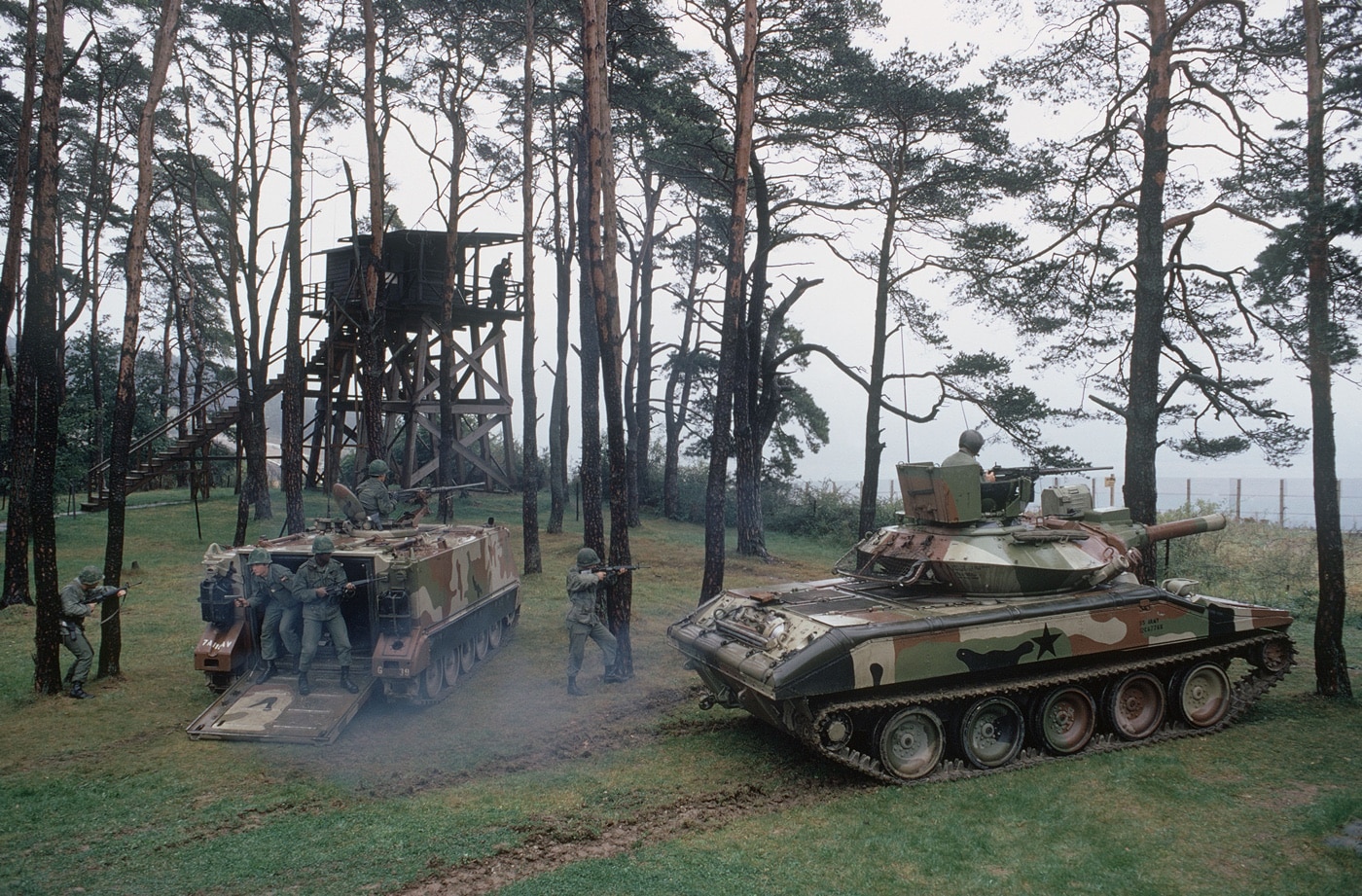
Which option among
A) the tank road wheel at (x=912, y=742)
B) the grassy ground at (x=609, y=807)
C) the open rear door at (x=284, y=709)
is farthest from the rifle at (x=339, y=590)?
the tank road wheel at (x=912, y=742)

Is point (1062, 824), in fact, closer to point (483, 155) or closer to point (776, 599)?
point (776, 599)

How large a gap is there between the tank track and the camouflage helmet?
2.46 metres

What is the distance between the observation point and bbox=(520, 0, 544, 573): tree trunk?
17.8 m

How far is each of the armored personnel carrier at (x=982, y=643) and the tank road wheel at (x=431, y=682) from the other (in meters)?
2.73

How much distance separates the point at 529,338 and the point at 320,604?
13.2 m

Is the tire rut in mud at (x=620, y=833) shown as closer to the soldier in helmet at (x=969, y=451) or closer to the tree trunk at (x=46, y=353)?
the soldier in helmet at (x=969, y=451)

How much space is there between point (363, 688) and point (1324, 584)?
10196 mm

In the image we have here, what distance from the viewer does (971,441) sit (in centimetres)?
981

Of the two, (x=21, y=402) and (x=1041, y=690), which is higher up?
(x=21, y=402)

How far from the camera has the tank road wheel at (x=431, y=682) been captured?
9.99m

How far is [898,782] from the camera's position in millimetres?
7859

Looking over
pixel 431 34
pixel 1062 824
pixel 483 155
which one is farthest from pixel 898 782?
pixel 483 155

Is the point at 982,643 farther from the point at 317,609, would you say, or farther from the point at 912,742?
the point at 317,609

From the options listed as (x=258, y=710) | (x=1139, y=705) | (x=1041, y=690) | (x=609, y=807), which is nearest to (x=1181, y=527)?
(x=1139, y=705)
